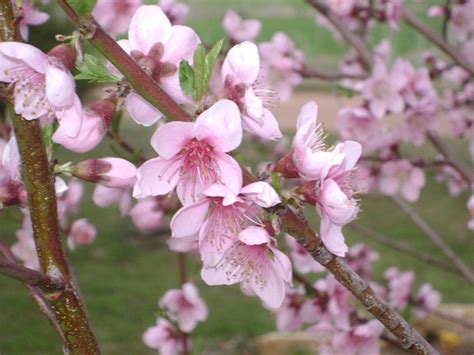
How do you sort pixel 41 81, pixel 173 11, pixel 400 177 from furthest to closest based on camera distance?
1. pixel 400 177
2. pixel 173 11
3. pixel 41 81

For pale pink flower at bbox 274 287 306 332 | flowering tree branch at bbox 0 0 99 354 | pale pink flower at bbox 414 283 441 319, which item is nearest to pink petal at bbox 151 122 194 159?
flowering tree branch at bbox 0 0 99 354

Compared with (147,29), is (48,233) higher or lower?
lower

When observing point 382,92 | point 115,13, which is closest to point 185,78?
point 115,13

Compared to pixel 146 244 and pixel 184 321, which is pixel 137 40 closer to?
pixel 184 321

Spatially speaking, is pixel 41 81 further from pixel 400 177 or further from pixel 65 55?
pixel 400 177

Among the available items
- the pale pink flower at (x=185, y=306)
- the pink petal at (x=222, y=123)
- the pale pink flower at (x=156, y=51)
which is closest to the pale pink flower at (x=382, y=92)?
the pale pink flower at (x=185, y=306)

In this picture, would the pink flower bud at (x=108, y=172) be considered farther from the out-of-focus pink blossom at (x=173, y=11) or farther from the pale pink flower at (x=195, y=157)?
the out-of-focus pink blossom at (x=173, y=11)
